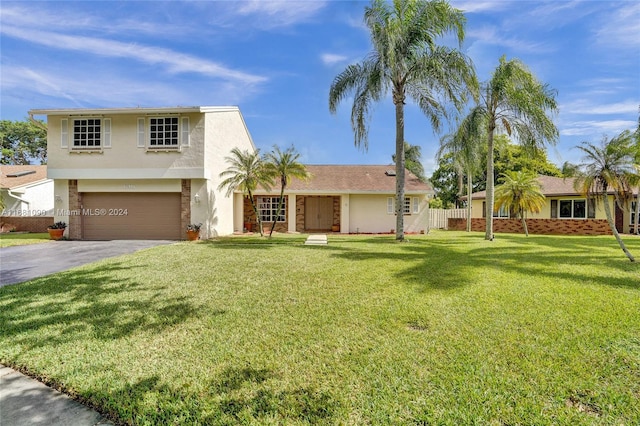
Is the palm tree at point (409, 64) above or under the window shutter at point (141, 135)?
above

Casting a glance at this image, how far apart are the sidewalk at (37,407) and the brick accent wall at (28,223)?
23291 mm

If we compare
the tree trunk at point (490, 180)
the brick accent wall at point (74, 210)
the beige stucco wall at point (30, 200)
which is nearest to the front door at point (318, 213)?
the tree trunk at point (490, 180)

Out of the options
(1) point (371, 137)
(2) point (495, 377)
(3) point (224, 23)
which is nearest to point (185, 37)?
(3) point (224, 23)

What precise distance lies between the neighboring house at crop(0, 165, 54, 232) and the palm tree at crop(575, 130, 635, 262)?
96.3ft

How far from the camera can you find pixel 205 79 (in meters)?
17.7

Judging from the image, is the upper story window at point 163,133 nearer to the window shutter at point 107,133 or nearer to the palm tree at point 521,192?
the window shutter at point 107,133

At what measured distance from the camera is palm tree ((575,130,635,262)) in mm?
8758

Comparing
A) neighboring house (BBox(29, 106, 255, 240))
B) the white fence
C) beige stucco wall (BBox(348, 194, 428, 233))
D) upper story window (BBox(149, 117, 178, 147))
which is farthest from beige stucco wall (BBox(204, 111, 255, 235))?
the white fence

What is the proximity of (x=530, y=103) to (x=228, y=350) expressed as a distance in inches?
658

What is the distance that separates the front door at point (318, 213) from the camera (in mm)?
23250

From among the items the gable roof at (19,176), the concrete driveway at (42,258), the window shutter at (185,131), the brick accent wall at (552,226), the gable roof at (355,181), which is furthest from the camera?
the gable roof at (19,176)

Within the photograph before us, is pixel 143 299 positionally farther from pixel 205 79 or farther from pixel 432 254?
pixel 205 79

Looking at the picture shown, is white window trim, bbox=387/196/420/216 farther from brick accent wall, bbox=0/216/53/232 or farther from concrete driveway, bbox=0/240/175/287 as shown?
brick accent wall, bbox=0/216/53/232

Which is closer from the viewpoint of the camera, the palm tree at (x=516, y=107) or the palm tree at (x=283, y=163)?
the palm tree at (x=516, y=107)
